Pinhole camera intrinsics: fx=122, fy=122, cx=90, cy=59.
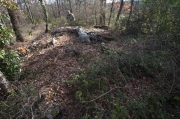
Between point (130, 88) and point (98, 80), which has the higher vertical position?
point (98, 80)

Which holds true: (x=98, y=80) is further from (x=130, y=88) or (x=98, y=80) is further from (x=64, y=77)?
(x=64, y=77)

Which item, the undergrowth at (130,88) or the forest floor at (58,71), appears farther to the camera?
the forest floor at (58,71)

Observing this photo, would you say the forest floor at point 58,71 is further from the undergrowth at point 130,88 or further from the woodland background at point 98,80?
the undergrowth at point 130,88

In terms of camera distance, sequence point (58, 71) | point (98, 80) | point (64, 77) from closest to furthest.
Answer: point (98, 80), point (64, 77), point (58, 71)

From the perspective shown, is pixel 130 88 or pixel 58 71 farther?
pixel 58 71

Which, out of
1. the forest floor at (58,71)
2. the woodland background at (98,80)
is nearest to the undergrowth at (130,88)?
the woodland background at (98,80)

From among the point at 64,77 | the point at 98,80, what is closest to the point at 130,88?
the point at 98,80

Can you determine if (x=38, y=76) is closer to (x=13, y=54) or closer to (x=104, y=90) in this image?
(x=13, y=54)

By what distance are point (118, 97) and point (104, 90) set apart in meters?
0.40

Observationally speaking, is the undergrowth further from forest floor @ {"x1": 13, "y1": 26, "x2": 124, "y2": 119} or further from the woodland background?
forest floor @ {"x1": 13, "y1": 26, "x2": 124, "y2": 119}

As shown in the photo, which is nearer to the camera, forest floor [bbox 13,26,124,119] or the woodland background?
the woodland background

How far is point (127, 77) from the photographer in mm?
3312

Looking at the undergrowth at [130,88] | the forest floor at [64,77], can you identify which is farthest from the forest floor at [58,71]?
the undergrowth at [130,88]

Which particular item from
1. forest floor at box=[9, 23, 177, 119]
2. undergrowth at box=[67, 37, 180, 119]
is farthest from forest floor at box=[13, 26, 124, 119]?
undergrowth at box=[67, 37, 180, 119]
